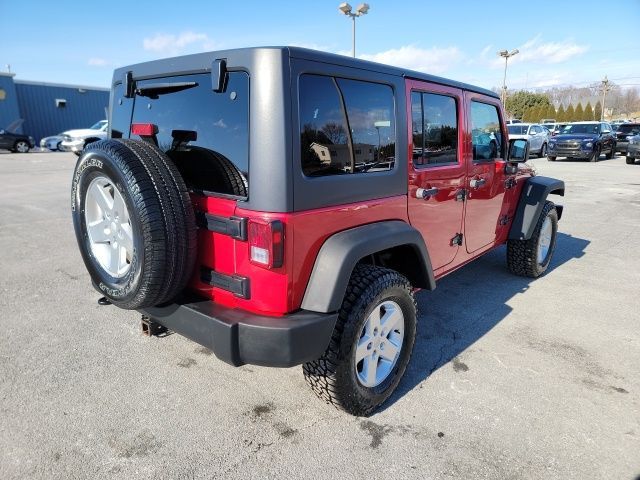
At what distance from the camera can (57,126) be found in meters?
28.9

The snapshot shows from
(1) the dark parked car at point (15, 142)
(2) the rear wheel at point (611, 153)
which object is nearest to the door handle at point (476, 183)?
(2) the rear wheel at point (611, 153)

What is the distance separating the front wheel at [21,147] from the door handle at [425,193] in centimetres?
2610

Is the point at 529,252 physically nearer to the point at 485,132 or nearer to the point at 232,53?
the point at 485,132

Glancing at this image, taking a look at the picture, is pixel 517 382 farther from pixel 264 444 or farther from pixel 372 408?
pixel 264 444

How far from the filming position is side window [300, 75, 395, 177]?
6.98 feet

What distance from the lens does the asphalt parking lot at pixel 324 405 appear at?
2184mm

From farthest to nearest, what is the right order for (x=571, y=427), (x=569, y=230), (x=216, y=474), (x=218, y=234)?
(x=569, y=230)
(x=571, y=427)
(x=218, y=234)
(x=216, y=474)

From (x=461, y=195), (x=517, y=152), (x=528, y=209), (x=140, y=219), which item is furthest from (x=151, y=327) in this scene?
(x=528, y=209)

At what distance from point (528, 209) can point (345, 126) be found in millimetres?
2908

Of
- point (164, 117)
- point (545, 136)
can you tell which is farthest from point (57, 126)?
point (164, 117)

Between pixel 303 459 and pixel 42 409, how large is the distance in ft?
5.10

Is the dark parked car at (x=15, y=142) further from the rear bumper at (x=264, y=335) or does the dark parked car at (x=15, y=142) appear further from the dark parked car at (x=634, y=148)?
the dark parked car at (x=634, y=148)

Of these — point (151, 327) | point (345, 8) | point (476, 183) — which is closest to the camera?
point (151, 327)

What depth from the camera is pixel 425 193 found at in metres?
2.88
